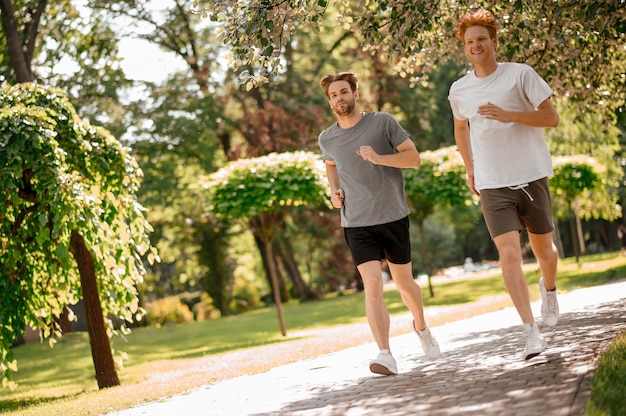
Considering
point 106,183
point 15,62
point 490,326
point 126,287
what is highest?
point 15,62

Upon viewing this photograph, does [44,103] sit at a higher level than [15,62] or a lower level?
lower

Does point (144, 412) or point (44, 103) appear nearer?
point (144, 412)

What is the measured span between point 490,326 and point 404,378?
4528 millimetres

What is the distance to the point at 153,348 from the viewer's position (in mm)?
19672

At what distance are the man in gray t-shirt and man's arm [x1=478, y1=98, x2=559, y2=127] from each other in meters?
0.74

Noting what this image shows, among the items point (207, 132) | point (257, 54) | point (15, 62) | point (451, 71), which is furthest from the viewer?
point (451, 71)

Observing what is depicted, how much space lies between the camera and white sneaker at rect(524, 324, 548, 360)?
6133 mm

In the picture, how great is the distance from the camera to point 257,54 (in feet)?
25.3

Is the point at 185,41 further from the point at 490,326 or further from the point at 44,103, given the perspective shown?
the point at 490,326

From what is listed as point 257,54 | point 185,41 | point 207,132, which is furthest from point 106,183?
point 185,41

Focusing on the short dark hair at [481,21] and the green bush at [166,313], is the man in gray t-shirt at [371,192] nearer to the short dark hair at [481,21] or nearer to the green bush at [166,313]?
the short dark hair at [481,21]

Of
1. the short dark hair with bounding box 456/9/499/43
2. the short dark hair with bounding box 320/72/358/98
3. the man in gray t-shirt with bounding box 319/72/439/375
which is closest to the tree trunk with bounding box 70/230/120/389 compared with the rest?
the man in gray t-shirt with bounding box 319/72/439/375

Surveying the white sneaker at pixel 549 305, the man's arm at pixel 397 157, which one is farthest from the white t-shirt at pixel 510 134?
the white sneaker at pixel 549 305

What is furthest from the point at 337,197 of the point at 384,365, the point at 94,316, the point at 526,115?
the point at 94,316
